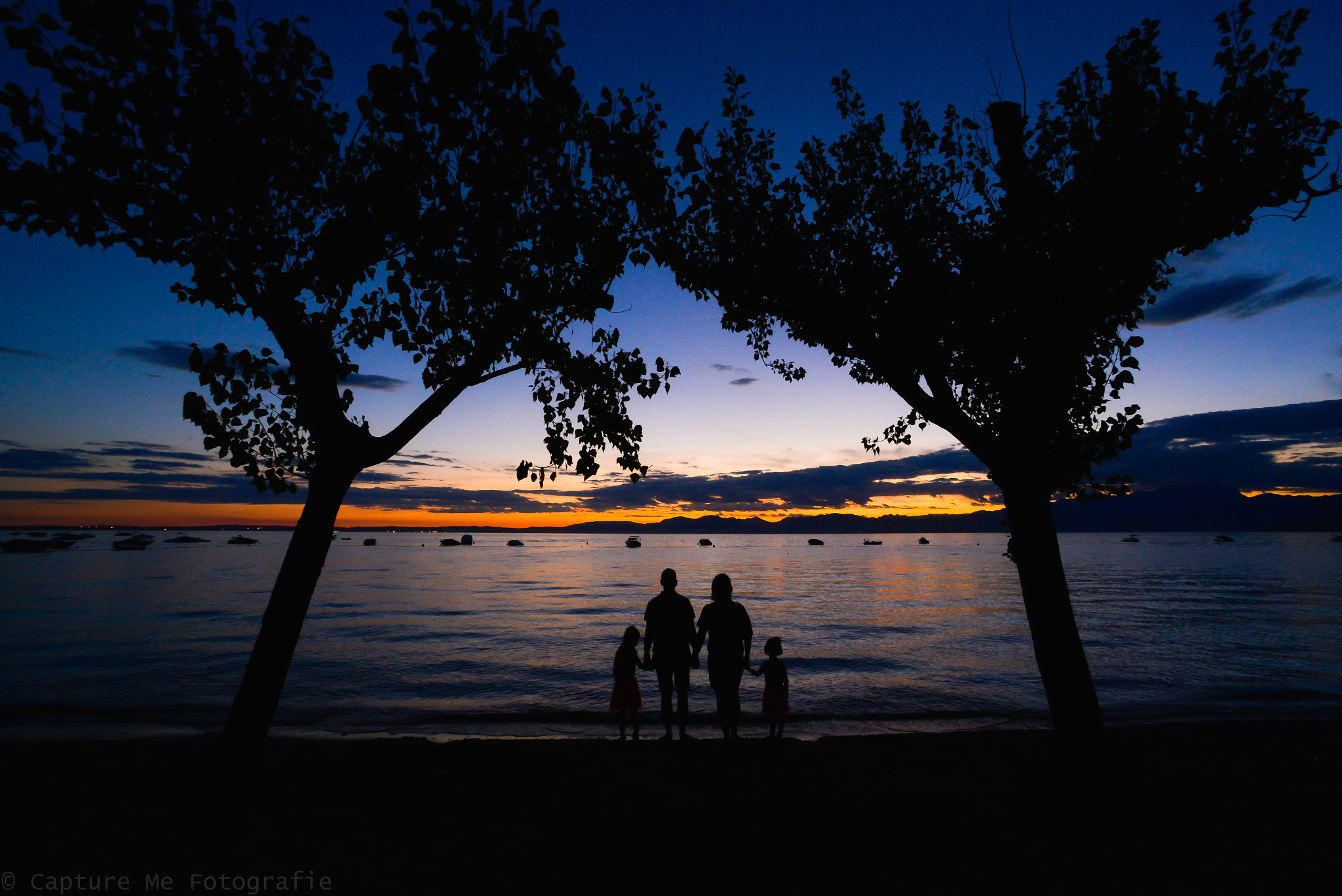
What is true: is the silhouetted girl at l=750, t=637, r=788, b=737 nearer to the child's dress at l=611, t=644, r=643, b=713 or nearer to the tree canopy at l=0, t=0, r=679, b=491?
the child's dress at l=611, t=644, r=643, b=713

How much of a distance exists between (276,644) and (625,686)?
5.73 meters

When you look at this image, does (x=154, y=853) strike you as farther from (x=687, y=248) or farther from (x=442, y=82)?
(x=687, y=248)

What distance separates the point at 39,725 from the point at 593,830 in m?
15.1

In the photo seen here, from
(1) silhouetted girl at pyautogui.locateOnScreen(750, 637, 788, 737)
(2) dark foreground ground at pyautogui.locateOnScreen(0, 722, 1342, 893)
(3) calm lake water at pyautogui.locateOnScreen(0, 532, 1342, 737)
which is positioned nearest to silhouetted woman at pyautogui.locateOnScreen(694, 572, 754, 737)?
(1) silhouetted girl at pyautogui.locateOnScreen(750, 637, 788, 737)

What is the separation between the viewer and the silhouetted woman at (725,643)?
9.57 m

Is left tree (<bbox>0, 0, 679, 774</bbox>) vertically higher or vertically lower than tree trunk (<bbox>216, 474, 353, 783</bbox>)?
higher

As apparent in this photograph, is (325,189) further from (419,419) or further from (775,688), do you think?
(775,688)

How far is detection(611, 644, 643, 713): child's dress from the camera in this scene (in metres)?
10.3

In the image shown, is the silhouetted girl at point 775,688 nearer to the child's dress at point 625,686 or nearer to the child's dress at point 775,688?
the child's dress at point 775,688

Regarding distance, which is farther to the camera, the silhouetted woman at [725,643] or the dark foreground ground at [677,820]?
the silhouetted woman at [725,643]

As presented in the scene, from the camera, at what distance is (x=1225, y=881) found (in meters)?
5.19

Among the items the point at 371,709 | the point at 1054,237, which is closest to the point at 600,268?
Result: the point at 1054,237

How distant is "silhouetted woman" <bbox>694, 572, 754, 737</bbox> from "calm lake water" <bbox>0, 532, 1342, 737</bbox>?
12.8 feet

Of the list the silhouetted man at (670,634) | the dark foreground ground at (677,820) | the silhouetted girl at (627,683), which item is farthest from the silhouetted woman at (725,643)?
the silhouetted girl at (627,683)
